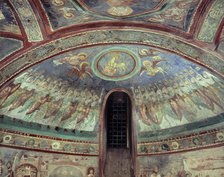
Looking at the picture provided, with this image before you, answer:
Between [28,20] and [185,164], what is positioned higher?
[28,20]

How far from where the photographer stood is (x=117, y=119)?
13.5 m

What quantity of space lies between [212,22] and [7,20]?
5437 millimetres

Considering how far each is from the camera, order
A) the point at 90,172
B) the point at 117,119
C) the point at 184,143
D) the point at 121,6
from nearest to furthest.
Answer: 1. the point at 121,6
2. the point at 184,143
3. the point at 90,172
4. the point at 117,119

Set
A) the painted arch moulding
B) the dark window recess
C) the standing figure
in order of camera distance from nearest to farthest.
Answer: the painted arch moulding
the standing figure
the dark window recess

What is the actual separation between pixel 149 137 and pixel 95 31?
497cm

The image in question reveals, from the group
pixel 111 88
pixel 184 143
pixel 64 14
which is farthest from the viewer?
pixel 111 88

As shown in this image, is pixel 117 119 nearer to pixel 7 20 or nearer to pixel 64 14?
pixel 64 14

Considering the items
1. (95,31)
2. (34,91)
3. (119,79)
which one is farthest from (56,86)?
(95,31)

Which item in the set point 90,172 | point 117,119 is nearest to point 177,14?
point 117,119

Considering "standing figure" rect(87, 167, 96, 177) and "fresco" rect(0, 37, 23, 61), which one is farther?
"standing figure" rect(87, 167, 96, 177)

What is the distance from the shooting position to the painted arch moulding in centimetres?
1004

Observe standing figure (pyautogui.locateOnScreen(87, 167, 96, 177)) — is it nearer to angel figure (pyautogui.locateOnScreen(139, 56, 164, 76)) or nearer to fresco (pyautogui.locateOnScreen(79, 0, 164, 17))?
angel figure (pyautogui.locateOnScreen(139, 56, 164, 76))

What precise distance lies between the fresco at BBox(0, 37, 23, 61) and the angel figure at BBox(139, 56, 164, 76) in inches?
163

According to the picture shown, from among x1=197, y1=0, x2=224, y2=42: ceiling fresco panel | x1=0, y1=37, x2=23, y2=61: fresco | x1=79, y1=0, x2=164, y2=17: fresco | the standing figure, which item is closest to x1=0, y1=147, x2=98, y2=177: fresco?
the standing figure
